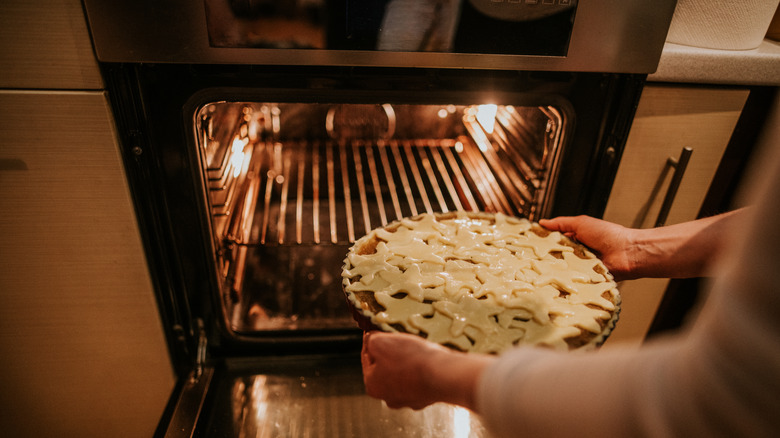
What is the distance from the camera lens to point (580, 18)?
2.36 feet

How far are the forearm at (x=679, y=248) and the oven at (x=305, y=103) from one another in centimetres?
14

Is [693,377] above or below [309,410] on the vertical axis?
above

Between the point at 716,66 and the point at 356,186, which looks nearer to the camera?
the point at 716,66

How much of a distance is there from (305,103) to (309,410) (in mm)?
653

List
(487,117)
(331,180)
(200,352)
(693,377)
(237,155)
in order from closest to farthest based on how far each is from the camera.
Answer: (693,377) → (200,352) → (237,155) → (487,117) → (331,180)

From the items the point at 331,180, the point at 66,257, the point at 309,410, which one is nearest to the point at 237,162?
the point at 331,180

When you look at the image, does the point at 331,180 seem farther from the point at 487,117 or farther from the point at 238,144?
→ the point at 487,117

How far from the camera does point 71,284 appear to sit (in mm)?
859

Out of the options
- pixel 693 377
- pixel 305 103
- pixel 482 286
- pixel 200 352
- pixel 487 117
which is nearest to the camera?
pixel 693 377

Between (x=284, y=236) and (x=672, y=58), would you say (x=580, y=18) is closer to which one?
(x=672, y=58)

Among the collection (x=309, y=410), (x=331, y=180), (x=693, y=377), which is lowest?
(x=309, y=410)

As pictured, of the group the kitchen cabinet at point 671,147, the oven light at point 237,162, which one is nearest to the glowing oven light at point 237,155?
the oven light at point 237,162

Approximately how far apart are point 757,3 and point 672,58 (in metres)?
0.20

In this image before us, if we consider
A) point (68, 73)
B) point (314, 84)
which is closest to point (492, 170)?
point (314, 84)
